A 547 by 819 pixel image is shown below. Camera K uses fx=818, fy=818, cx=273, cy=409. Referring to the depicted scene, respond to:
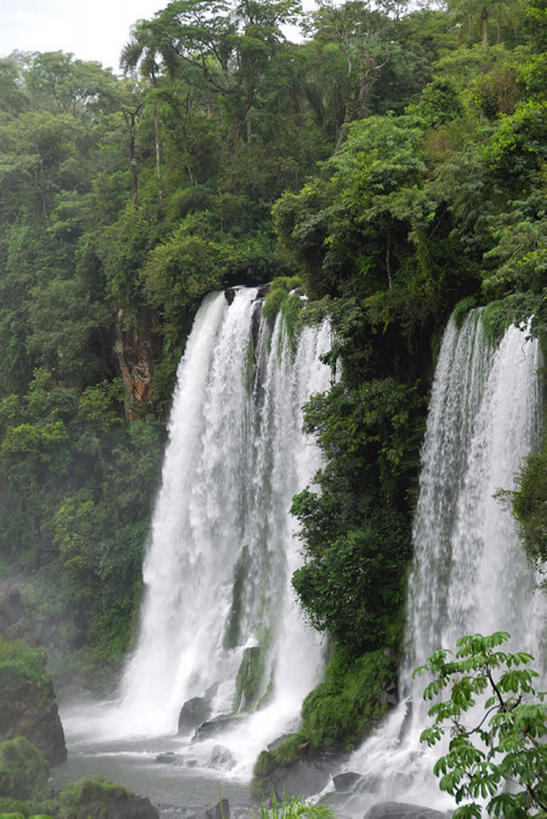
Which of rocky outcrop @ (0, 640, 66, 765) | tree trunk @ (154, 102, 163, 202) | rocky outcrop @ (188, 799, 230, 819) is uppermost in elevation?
tree trunk @ (154, 102, 163, 202)

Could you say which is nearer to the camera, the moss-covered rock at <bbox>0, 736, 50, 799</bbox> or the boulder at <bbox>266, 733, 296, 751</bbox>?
the moss-covered rock at <bbox>0, 736, 50, 799</bbox>

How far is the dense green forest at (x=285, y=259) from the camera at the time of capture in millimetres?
14555

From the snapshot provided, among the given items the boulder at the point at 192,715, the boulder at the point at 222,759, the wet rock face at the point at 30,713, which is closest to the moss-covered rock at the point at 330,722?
the boulder at the point at 222,759

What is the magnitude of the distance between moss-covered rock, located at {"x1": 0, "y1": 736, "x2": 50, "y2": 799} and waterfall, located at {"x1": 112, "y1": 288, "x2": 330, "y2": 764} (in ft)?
12.2

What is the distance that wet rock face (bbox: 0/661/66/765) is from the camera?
16.9 m

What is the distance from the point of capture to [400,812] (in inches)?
456

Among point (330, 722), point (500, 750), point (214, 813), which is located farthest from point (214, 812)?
point (500, 750)

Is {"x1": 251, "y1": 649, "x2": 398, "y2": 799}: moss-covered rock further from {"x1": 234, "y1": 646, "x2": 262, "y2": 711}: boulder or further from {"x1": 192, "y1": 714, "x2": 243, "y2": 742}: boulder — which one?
{"x1": 234, "y1": 646, "x2": 262, "y2": 711}: boulder

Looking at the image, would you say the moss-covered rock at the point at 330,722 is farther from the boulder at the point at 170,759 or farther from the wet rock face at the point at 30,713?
the wet rock face at the point at 30,713

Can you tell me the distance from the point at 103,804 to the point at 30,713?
4.73 meters

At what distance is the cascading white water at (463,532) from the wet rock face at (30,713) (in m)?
6.76

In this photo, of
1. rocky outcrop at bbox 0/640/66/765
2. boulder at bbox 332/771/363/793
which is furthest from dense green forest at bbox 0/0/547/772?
rocky outcrop at bbox 0/640/66/765

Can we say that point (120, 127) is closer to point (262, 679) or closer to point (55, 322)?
point (55, 322)

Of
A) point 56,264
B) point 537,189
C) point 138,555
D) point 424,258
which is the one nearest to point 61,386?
point 56,264
